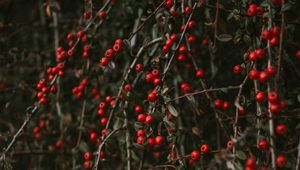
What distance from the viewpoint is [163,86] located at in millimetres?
1763

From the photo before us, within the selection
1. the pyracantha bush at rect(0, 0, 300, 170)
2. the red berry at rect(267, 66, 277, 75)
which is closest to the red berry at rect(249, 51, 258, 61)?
the pyracantha bush at rect(0, 0, 300, 170)

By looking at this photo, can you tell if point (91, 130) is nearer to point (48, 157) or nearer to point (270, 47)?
point (48, 157)

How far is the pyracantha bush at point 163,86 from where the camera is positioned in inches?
59.5

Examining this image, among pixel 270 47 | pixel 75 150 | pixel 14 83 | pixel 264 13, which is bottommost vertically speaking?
pixel 75 150

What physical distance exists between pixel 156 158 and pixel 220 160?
1.18 m

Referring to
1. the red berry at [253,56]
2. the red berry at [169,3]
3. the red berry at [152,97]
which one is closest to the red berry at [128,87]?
the red berry at [152,97]

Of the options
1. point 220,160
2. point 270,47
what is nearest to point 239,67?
point 270,47

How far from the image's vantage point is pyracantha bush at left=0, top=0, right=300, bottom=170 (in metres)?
1.51

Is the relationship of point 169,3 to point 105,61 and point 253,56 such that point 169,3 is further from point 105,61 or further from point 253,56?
point 253,56

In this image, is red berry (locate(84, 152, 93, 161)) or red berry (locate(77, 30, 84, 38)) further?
red berry (locate(77, 30, 84, 38))

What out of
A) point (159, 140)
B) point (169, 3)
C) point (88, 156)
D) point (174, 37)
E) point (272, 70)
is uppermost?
point (169, 3)

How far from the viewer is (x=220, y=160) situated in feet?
3.89

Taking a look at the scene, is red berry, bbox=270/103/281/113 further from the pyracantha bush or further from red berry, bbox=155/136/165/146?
red berry, bbox=155/136/165/146

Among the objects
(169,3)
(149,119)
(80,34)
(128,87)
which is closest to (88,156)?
(128,87)
